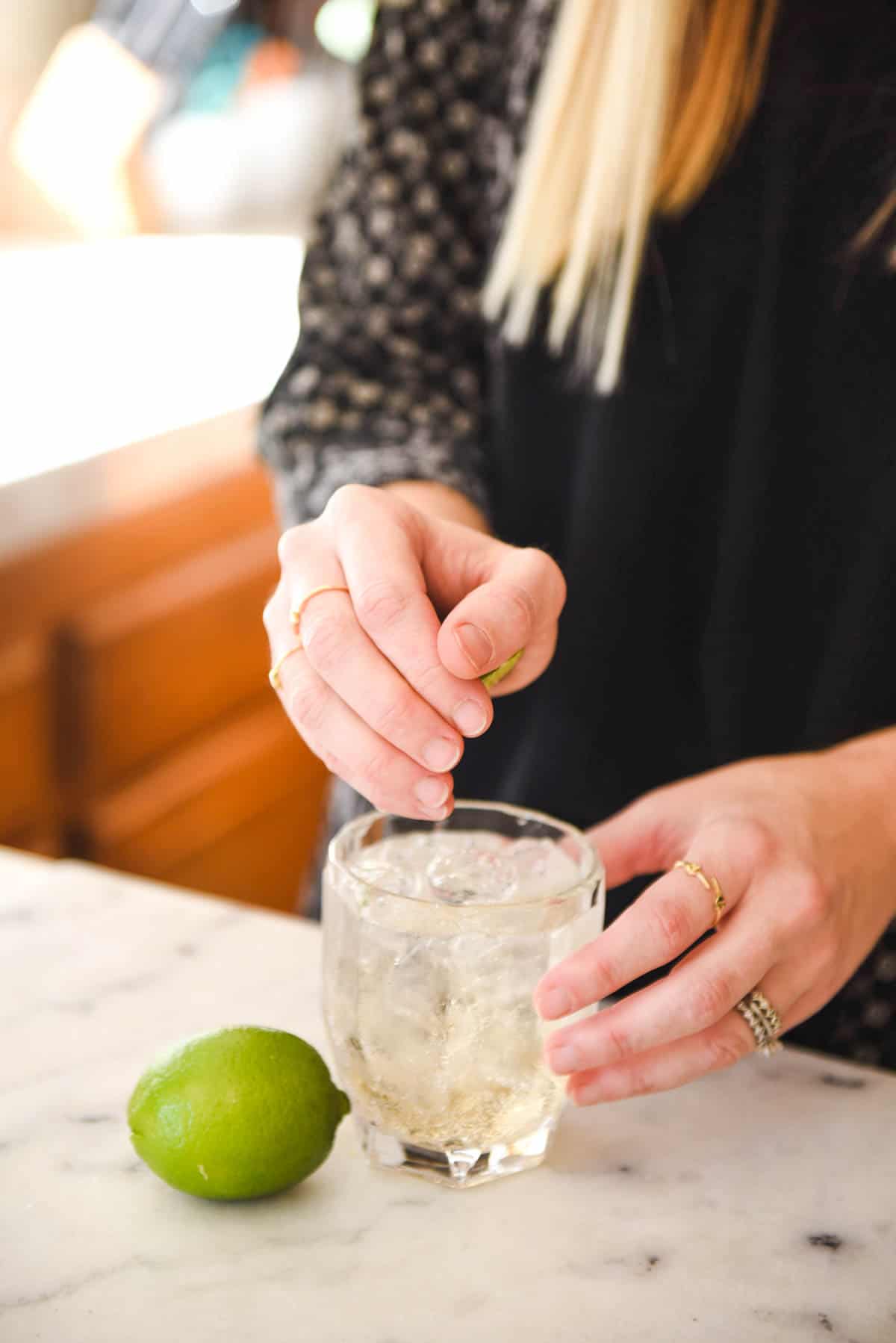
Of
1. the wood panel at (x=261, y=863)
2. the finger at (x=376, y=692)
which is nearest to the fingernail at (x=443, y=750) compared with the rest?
the finger at (x=376, y=692)

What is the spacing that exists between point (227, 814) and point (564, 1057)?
1.66m

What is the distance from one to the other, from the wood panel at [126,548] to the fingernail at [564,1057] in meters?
1.27

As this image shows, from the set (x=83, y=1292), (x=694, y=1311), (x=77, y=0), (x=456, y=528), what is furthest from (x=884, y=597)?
(x=77, y=0)

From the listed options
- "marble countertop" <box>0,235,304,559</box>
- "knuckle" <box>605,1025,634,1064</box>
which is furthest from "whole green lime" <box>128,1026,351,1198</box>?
"marble countertop" <box>0,235,304,559</box>

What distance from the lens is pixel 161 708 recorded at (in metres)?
2.03

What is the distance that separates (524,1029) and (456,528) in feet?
0.82

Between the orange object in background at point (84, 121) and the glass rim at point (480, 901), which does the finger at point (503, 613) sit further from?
the orange object in background at point (84, 121)

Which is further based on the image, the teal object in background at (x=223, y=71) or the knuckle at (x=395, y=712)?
the teal object in background at (x=223, y=71)

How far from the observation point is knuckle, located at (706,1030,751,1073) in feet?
2.12

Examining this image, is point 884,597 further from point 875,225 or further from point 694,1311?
point 694,1311

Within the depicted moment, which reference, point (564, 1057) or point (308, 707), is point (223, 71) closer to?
point (308, 707)

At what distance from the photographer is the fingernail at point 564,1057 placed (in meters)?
0.61

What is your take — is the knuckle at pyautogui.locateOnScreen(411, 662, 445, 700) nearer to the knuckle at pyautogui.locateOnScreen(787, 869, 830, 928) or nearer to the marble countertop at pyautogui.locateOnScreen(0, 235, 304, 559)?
the knuckle at pyautogui.locateOnScreen(787, 869, 830, 928)

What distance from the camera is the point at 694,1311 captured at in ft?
1.86
